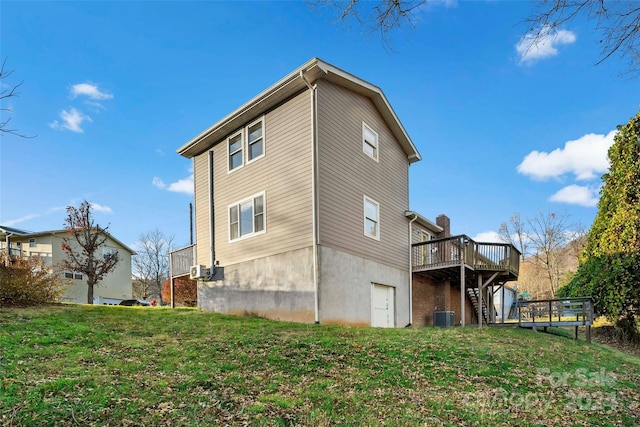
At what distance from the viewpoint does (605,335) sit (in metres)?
18.2

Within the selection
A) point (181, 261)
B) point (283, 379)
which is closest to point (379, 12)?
point (283, 379)

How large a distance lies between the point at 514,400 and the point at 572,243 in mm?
34630

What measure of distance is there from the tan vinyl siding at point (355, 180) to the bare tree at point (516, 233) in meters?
26.7

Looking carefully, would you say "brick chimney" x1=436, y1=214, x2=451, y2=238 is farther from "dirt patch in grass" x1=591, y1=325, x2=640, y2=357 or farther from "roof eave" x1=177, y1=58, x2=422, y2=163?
"dirt patch in grass" x1=591, y1=325, x2=640, y2=357

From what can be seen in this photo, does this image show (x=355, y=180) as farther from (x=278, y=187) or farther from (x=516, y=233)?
(x=516, y=233)

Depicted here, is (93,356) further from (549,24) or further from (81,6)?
(81,6)

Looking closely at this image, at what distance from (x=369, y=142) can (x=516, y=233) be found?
1175 inches

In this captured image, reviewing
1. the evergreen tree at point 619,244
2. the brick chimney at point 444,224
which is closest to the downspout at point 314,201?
the brick chimney at point 444,224

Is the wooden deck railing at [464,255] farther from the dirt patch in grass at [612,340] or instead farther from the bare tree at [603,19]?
the bare tree at [603,19]

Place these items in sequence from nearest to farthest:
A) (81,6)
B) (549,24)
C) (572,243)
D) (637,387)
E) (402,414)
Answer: (549,24) < (402,414) < (637,387) < (81,6) < (572,243)

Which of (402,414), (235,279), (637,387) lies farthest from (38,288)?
(637,387)

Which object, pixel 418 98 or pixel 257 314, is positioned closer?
pixel 257 314

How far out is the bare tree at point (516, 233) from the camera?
3834 centimetres

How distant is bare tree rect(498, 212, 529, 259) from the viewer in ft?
126
